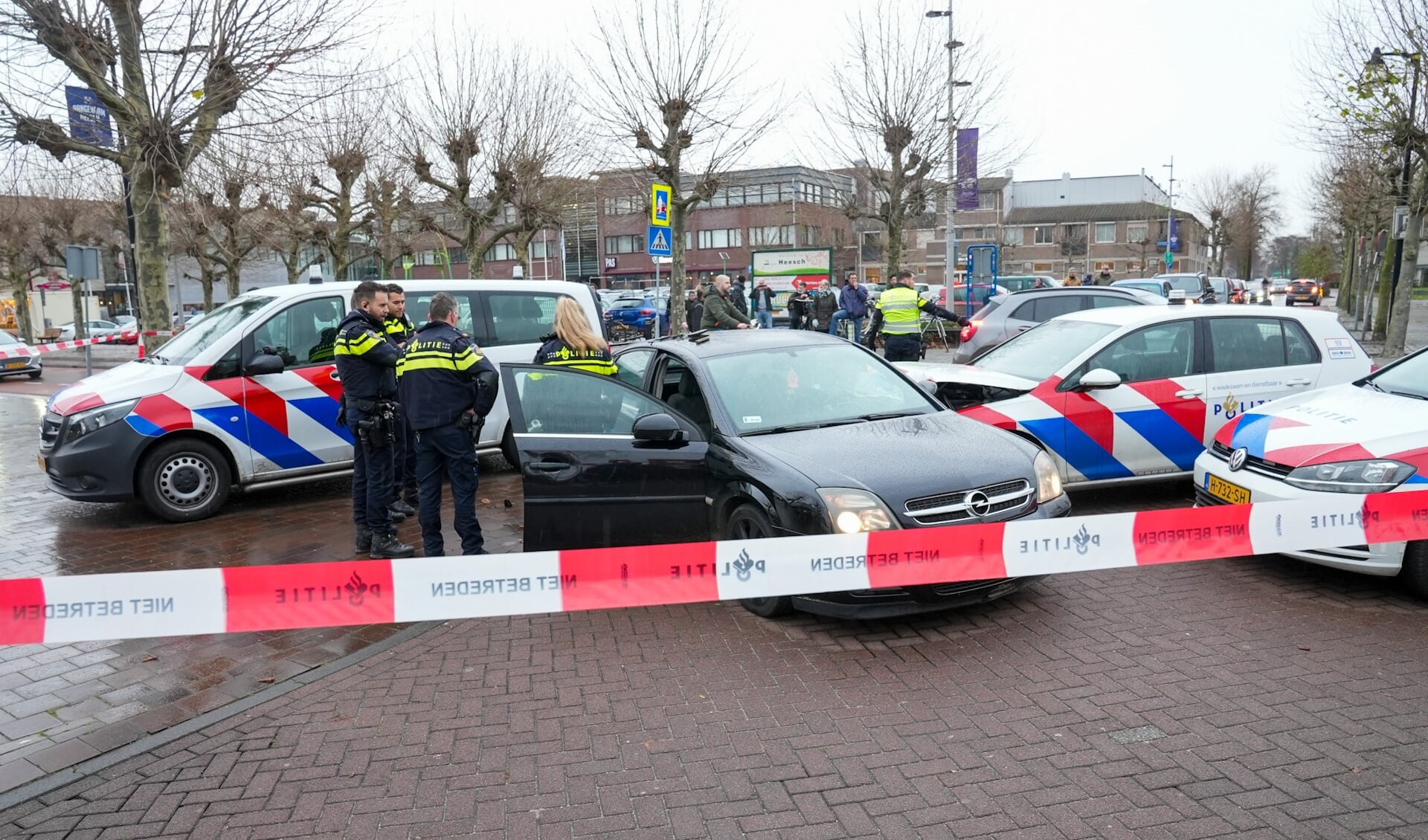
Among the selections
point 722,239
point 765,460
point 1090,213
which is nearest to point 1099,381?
point 765,460

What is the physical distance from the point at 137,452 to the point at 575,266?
71839 millimetres

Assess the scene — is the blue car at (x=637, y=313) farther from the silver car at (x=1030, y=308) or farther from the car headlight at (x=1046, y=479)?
the car headlight at (x=1046, y=479)

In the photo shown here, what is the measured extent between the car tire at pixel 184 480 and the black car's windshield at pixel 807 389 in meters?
4.46

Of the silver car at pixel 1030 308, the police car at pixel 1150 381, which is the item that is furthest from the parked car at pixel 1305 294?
the police car at pixel 1150 381

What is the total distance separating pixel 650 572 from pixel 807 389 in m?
2.25

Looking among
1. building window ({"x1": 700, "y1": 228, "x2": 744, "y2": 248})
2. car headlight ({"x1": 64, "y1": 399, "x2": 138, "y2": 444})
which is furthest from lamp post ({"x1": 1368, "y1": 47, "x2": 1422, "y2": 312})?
building window ({"x1": 700, "y1": 228, "x2": 744, "y2": 248})

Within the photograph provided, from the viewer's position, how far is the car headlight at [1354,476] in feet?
16.0

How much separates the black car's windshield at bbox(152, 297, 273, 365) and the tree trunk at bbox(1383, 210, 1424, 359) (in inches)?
746

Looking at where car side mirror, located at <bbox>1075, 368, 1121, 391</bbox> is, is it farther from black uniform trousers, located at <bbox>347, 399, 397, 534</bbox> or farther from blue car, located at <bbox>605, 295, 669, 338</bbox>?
blue car, located at <bbox>605, 295, 669, 338</bbox>

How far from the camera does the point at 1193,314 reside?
740 centimetres

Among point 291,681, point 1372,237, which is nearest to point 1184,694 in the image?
point 291,681

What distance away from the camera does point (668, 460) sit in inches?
210

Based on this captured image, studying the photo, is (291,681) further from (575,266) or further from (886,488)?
(575,266)

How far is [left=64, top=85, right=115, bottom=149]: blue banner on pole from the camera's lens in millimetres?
11828
